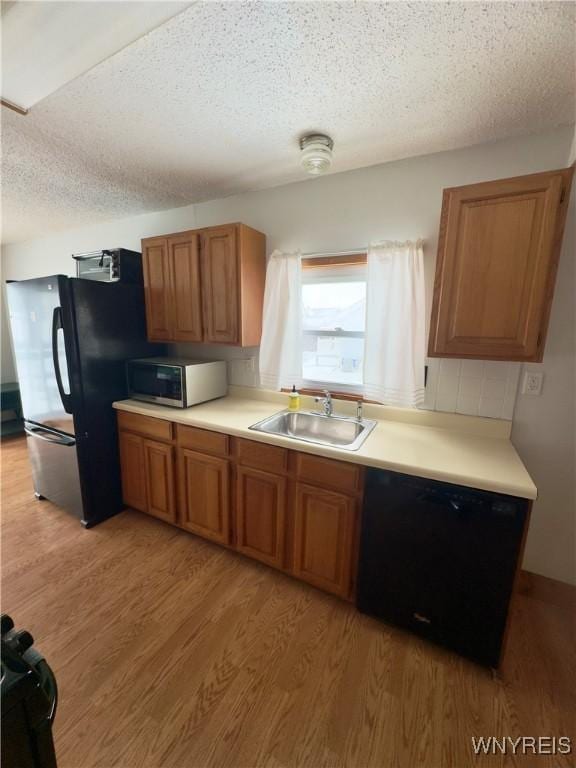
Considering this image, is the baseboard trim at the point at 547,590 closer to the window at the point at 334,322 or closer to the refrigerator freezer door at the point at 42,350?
the window at the point at 334,322

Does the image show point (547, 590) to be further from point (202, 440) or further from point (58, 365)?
point (58, 365)

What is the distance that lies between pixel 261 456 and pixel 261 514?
1.18 feet

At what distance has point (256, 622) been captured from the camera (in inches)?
62.9

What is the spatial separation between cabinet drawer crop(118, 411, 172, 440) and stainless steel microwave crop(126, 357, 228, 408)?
0.14 meters

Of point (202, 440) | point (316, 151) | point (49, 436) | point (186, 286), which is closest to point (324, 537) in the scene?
point (202, 440)

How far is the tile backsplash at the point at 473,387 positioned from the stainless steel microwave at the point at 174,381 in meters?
1.48

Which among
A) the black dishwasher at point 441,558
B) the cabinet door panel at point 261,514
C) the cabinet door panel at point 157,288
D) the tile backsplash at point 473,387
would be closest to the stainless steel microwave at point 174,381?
the cabinet door panel at point 157,288

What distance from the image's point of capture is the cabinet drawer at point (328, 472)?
1.54 metres

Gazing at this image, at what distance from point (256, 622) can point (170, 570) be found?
0.64m

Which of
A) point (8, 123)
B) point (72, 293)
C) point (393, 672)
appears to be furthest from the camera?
point (72, 293)

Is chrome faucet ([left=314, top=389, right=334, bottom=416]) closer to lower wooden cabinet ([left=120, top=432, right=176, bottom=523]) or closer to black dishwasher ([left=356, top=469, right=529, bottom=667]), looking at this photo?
black dishwasher ([left=356, top=469, right=529, bottom=667])

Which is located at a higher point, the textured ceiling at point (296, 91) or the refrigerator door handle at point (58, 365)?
the textured ceiling at point (296, 91)

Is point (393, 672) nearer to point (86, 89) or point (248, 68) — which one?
point (248, 68)

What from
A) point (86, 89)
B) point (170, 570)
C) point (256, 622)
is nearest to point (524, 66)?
point (86, 89)
